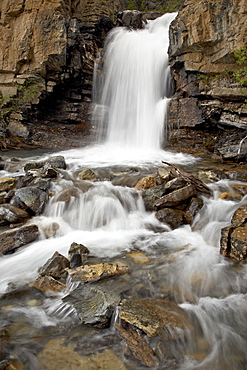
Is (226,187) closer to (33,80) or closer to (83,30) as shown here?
(33,80)

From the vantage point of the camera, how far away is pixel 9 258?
4.23 meters

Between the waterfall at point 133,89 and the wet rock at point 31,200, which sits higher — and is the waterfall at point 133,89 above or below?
above

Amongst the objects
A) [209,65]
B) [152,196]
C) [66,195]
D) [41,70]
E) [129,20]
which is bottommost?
[66,195]

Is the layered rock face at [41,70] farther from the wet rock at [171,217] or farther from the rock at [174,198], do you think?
the wet rock at [171,217]

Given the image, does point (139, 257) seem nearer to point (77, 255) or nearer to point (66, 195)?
point (77, 255)

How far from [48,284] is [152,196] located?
138 inches

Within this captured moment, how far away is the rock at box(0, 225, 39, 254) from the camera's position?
14.5 feet

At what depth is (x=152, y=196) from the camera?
615 cm

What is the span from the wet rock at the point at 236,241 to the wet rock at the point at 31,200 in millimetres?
4078

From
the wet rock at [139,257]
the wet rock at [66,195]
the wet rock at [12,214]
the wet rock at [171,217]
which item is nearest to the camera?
the wet rock at [139,257]

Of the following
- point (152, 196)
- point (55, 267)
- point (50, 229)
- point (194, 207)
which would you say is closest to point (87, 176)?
point (152, 196)

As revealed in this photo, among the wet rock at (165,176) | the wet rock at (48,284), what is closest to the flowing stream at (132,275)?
the wet rock at (48,284)

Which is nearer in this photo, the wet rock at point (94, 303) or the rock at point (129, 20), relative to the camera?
the wet rock at point (94, 303)

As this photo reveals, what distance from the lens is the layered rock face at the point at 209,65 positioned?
10445mm
